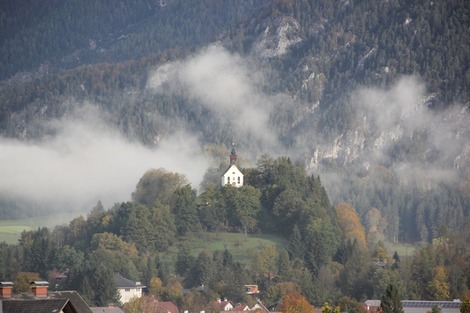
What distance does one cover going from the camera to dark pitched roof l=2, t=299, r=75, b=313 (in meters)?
69.2

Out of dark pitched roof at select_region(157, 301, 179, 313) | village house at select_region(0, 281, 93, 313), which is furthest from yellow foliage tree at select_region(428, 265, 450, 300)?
village house at select_region(0, 281, 93, 313)

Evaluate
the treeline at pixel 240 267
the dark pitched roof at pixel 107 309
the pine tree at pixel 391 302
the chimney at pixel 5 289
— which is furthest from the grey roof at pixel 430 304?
the chimney at pixel 5 289

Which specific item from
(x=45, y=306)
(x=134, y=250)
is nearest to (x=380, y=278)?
(x=134, y=250)

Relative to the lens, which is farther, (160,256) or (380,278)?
(160,256)

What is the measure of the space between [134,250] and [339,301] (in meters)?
38.8

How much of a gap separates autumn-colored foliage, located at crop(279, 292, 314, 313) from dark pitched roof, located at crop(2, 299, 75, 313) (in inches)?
3387

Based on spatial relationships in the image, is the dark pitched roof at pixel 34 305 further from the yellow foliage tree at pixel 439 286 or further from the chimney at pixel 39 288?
the yellow foliage tree at pixel 439 286

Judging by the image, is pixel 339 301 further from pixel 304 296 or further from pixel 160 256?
pixel 160 256

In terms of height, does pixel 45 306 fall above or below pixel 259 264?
below

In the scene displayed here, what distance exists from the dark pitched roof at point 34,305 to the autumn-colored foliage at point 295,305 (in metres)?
86.0

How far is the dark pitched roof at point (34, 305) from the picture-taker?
6925cm

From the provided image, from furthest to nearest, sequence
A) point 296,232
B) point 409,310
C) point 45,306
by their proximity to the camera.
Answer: point 296,232 < point 409,310 < point 45,306

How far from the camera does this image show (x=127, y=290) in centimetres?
17250

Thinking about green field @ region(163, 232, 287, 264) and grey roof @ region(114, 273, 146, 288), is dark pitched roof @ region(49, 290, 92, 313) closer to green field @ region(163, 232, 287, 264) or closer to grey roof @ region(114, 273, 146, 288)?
grey roof @ region(114, 273, 146, 288)
